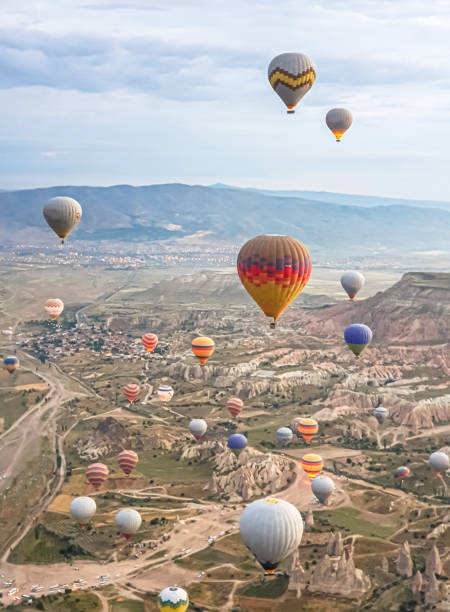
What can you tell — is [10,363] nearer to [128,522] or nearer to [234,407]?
[234,407]

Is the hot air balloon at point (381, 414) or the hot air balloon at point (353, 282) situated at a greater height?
the hot air balloon at point (353, 282)

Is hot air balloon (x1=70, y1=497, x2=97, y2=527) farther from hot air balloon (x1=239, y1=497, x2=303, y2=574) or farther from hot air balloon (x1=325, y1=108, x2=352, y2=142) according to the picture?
hot air balloon (x1=325, y1=108, x2=352, y2=142)

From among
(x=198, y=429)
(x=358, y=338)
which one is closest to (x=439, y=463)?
(x=358, y=338)

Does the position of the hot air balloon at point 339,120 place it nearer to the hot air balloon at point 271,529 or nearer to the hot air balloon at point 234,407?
the hot air balloon at point 234,407

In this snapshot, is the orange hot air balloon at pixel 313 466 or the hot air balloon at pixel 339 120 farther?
the hot air balloon at pixel 339 120

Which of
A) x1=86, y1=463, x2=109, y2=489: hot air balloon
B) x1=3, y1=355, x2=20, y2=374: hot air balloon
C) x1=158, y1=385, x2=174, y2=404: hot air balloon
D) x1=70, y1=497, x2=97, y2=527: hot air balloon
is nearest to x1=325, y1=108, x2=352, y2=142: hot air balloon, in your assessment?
x1=86, y1=463, x2=109, y2=489: hot air balloon

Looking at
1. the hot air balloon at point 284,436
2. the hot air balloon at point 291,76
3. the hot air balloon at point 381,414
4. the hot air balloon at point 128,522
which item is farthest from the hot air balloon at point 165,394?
the hot air balloon at point 291,76
